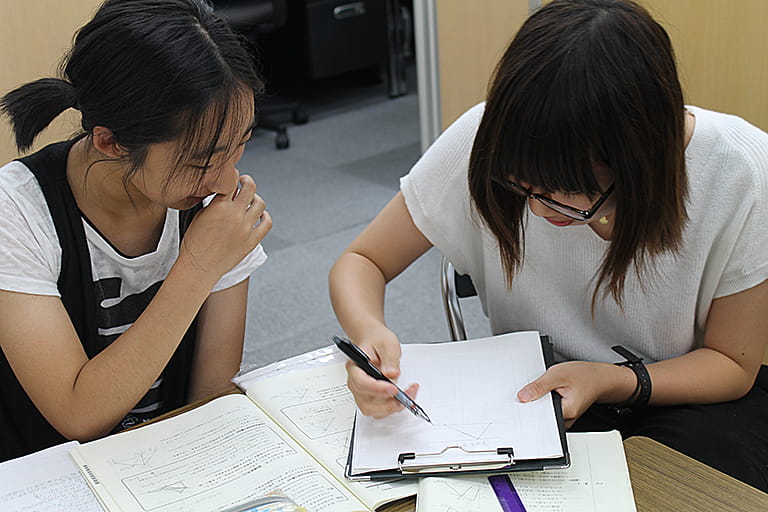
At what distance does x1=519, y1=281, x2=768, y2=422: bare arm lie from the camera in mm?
1034

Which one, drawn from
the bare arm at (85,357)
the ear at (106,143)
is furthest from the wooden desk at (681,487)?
the ear at (106,143)

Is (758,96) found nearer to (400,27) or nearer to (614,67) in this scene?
(614,67)

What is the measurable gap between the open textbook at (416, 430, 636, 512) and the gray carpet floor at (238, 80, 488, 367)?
1.52 metres

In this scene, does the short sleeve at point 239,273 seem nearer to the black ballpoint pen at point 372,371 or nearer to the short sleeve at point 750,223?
the black ballpoint pen at point 372,371

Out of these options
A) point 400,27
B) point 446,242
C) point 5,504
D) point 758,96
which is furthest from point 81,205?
point 400,27

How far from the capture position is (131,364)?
1.00 meters

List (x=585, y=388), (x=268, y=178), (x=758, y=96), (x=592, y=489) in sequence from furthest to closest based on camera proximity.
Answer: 1. (x=268, y=178)
2. (x=758, y=96)
3. (x=585, y=388)
4. (x=592, y=489)

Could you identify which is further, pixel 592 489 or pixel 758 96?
pixel 758 96

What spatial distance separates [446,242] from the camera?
1267 mm

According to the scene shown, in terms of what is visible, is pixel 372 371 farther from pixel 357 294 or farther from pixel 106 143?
pixel 106 143

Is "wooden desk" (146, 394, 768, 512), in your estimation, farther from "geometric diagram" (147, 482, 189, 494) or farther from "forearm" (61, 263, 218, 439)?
"forearm" (61, 263, 218, 439)

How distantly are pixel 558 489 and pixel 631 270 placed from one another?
0.42 meters

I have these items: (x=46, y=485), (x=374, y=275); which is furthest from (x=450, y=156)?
(x=46, y=485)

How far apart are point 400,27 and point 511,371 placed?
12.7ft
